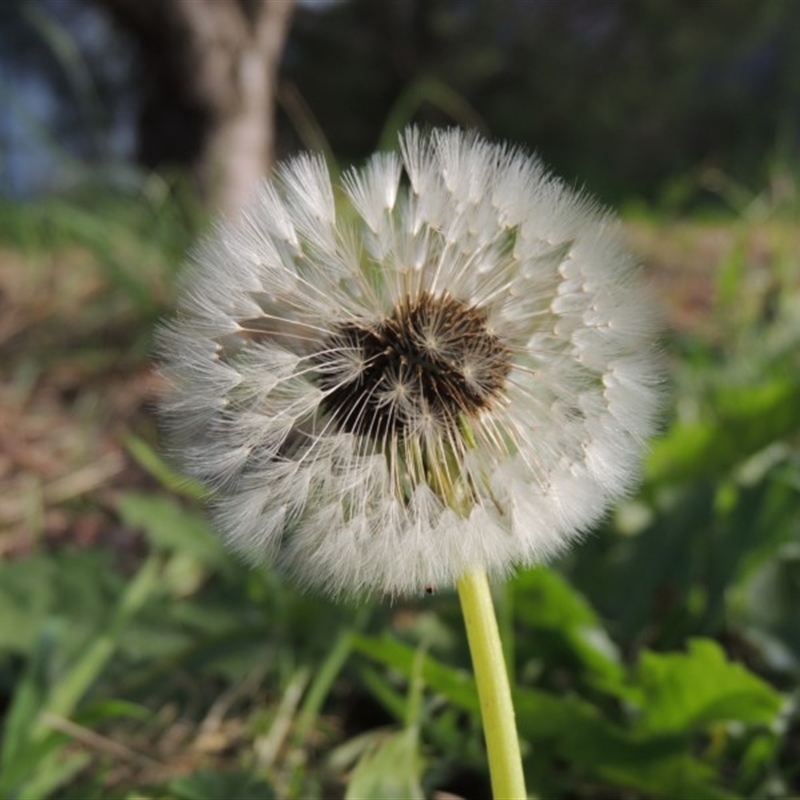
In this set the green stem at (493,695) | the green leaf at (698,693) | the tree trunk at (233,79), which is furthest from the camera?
the tree trunk at (233,79)

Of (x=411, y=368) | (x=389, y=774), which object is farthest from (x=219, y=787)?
(x=411, y=368)

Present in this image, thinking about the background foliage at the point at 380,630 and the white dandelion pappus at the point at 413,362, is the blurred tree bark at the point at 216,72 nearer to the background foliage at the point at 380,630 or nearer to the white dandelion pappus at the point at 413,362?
the background foliage at the point at 380,630

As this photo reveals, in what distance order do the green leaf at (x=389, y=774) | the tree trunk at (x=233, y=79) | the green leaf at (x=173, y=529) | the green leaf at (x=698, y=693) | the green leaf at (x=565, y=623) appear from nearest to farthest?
1. the green leaf at (x=389, y=774)
2. the green leaf at (x=698, y=693)
3. the green leaf at (x=565, y=623)
4. the green leaf at (x=173, y=529)
5. the tree trunk at (x=233, y=79)

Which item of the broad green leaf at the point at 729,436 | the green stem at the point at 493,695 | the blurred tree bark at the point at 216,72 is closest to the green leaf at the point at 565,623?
the broad green leaf at the point at 729,436

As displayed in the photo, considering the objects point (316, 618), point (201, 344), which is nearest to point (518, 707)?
point (316, 618)

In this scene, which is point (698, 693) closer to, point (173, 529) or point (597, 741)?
point (597, 741)

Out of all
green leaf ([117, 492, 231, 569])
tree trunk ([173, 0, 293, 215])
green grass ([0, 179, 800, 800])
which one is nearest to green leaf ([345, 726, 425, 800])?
green grass ([0, 179, 800, 800])
